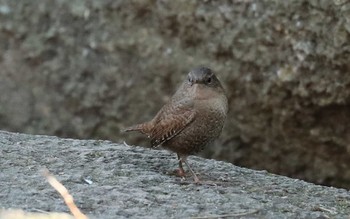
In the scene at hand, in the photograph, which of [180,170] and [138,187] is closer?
[138,187]

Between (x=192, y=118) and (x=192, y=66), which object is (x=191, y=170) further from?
(x=192, y=66)

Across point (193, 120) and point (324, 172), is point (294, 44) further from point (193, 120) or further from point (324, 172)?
point (193, 120)

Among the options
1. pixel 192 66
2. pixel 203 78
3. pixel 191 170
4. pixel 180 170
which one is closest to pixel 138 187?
pixel 191 170

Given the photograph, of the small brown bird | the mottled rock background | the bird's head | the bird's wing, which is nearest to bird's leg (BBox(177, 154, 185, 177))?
the small brown bird

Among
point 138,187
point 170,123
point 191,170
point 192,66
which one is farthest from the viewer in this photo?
point 192,66

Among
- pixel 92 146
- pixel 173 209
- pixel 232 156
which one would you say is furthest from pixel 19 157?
pixel 232 156

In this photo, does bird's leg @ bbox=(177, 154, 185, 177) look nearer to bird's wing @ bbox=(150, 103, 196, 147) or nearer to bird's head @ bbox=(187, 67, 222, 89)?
bird's wing @ bbox=(150, 103, 196, 147)
